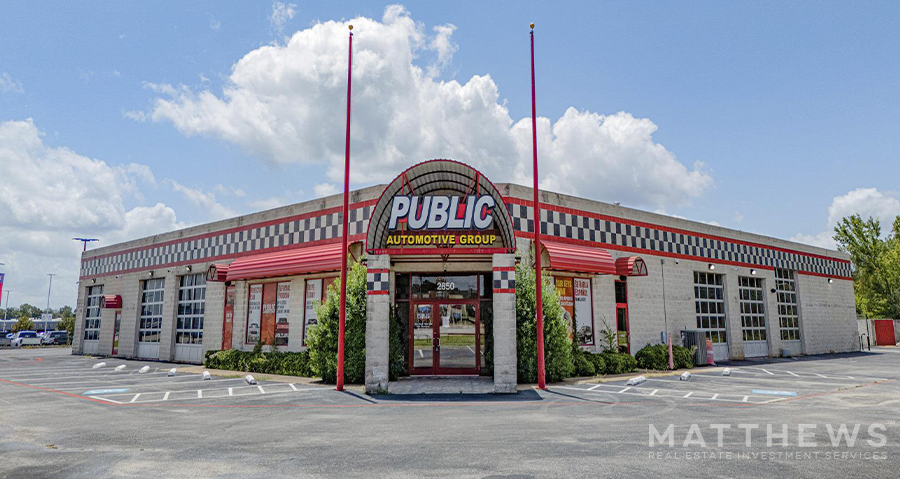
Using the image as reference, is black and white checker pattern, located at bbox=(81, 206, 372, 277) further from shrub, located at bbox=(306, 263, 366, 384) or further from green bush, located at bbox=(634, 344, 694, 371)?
green bush, located at bbox=(634, 344, 694, 371)

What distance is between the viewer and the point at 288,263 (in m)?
18.5

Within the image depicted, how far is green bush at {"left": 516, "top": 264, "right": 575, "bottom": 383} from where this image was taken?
14.7m

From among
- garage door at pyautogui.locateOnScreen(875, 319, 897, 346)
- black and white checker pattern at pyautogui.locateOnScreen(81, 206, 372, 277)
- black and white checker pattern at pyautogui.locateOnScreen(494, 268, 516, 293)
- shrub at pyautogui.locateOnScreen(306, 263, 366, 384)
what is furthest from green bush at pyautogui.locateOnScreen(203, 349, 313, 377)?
garage door at pyautogui.locateOnScreen(875, 319, 897, 346)

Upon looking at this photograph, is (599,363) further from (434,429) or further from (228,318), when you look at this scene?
(228,318)

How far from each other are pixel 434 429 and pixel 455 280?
787 cm

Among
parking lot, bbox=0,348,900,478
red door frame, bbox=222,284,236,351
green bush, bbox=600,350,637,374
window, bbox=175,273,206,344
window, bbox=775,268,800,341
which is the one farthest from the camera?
window, bbox=775,268,800,341

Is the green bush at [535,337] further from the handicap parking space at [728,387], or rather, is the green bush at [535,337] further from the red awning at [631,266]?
the red awning at [631,266]

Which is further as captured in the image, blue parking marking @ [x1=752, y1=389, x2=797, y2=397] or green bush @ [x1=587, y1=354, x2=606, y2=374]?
green bush @ [x1=587, y1=354, x2=606, y2=374]

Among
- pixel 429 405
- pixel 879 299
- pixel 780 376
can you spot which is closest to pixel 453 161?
pixel 429 405

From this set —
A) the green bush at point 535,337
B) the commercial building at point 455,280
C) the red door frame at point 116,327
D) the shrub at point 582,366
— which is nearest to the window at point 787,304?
the commercial building at point 455,280

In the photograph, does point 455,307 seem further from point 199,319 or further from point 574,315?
point 199,319

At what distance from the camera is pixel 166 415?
33.9ft

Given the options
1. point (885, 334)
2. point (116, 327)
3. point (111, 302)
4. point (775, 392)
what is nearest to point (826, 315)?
point (885, 334)

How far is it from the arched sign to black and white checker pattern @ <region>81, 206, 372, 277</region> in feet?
12.4
